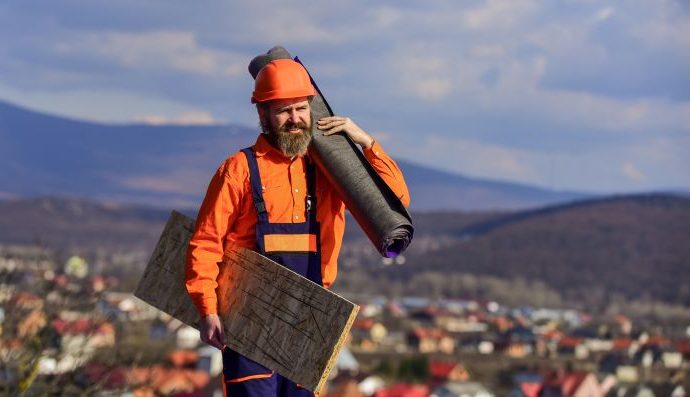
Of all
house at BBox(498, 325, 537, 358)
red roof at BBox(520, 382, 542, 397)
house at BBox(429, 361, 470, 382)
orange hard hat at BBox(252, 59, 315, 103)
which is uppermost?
orange hard hat at BBox(252, 59, 315, 103)

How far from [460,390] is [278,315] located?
6484 cm

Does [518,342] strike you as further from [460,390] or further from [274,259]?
[274,259]

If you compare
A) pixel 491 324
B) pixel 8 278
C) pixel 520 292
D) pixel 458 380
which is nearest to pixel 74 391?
pixel 8 278

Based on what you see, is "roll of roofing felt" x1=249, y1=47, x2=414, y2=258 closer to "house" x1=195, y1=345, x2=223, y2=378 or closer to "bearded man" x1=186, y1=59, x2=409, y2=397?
"bearded man" x1=186, y1=59, x2=409, y2=397

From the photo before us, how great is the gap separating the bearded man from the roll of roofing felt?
0.08 meters

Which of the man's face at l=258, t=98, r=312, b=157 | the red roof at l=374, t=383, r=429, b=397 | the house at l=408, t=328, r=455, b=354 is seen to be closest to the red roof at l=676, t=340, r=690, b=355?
the house at l=408, t=328, r=455, b=354

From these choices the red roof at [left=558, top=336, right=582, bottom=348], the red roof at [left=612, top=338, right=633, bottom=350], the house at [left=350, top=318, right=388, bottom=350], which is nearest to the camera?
the house at [left=350, top=318, right=388, bottom=350]

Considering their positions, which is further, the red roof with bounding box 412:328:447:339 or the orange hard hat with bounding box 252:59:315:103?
the red roof with bounding box 412:328:447:339

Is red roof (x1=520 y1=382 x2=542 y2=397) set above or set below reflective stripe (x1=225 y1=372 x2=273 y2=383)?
below

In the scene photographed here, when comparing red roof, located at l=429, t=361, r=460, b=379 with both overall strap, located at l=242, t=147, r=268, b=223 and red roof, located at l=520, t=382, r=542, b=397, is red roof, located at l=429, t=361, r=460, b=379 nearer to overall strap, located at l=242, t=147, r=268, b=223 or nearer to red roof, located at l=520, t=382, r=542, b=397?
red roof, located at l=520, t=382, r=542, b=397

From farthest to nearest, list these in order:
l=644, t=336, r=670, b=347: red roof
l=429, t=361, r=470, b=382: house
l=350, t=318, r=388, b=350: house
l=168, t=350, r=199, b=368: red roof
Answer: l=350, t=318, r=388, b=350: house, l=644, t=336, r=670, b=347: red roof, l=429, t=361, r=470, b=382: house, l=168, t=350, r=199, b=368: red roof

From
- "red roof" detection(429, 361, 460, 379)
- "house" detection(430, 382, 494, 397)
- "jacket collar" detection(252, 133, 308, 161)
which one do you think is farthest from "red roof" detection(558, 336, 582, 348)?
"jacket collar" detection(252, 133, 308, 161)

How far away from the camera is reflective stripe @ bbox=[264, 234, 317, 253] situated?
22.7ft

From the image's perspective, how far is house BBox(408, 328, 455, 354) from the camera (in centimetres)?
10688
